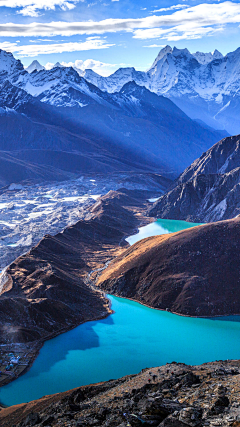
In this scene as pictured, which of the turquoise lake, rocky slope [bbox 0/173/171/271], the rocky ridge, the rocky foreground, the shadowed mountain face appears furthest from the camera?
rocky slope [bbox 0/173/171/271]

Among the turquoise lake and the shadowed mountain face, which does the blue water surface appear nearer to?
the turquoise lake

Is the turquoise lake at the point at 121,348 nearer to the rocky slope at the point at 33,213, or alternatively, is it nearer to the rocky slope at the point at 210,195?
the rocky slope at the point at 33,213

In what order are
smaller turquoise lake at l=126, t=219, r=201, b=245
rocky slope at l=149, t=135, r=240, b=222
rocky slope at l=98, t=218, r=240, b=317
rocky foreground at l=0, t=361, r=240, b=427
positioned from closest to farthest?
1. rocky foreground at l=0, t=361, r=240, b=427
2. rocky slope at l=98, t=218, r=240, b=317
3. smaller turquoise lake at l=126, t=219, r=201, b=245
4. rocky slope at l=149, t=135, r=240, b=222

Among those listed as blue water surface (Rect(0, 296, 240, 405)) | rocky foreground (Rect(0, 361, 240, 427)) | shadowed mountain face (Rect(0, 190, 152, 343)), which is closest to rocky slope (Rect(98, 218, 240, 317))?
blue water surface (Rect(0, 296, 240, 405))

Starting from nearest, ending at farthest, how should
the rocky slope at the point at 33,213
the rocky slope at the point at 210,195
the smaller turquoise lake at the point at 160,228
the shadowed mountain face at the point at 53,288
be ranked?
the shadowed mountain face at the point at 53,288
the rocky slope at the point at 33,213
the smaller turquoise lake at the point at 160,228
the rocky slope at the point at 210,195

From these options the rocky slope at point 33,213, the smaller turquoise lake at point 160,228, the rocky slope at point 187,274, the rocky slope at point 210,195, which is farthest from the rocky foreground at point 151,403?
the rocky slope at point 210,195

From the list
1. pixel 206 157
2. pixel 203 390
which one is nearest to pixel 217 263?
pixel 203 390
